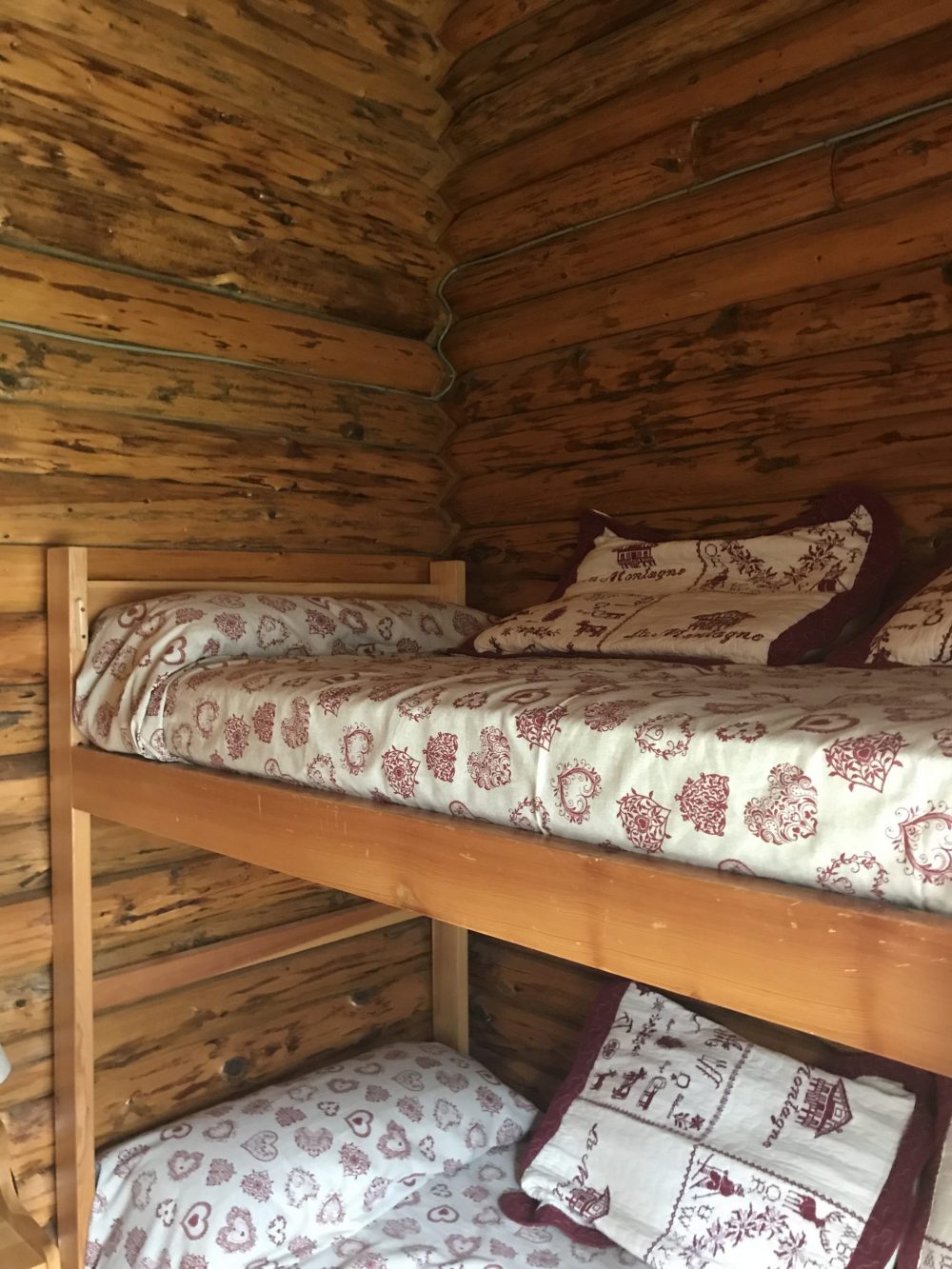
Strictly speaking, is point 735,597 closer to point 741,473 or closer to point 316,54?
point 741,473

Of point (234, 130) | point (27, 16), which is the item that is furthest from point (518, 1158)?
point (27, 16)

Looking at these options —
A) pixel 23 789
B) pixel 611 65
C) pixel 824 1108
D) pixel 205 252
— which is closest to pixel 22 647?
pixel 23 789

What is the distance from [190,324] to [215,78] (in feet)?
1.71

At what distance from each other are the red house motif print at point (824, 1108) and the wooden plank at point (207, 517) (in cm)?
148

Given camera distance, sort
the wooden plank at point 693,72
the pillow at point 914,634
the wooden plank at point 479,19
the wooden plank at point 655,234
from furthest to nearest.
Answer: the wooden plank at point 479,19 < the wooden plank at point 655,234 < the wooden plank at point 693,72 < the pillow at point 914,634

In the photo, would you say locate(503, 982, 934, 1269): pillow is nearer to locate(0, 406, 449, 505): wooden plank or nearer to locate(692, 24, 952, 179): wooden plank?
locate(0, 406, 449, 505): wooden plank

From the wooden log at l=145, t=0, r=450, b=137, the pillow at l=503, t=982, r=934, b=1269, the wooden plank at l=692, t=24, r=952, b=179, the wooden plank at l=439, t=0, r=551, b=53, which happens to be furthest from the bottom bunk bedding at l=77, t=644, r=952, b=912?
the wooden plank at l=439, t=0, r=551, b=53

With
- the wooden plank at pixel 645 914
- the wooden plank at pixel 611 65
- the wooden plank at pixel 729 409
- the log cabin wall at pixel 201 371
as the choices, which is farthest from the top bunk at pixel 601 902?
the wooden plank at pixel 611 65

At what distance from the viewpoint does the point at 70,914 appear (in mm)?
1816

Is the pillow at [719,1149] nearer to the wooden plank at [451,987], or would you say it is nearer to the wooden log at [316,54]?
the wooden plank at [451,987]

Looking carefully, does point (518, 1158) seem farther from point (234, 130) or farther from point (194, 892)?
point (234, 130)

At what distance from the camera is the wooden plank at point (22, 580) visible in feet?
5.93

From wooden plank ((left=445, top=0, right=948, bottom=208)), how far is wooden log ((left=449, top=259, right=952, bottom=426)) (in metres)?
0.41

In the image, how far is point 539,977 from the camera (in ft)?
7.71
